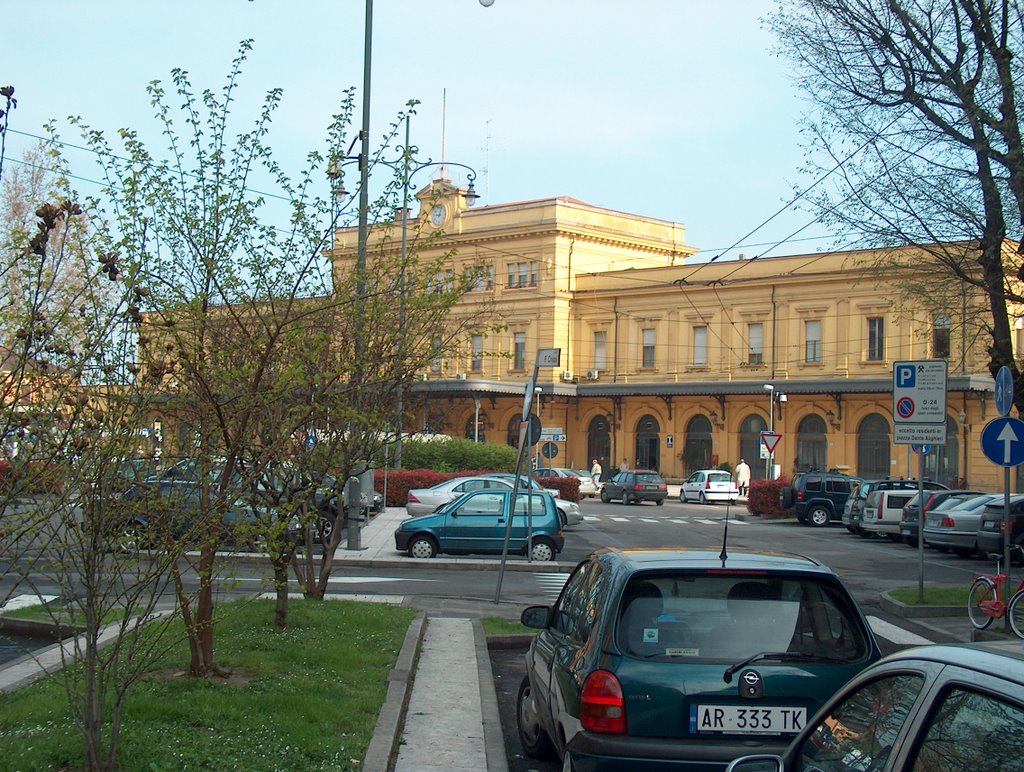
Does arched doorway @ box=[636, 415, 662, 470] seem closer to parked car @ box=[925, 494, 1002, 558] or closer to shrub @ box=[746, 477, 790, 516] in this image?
shrub @ box=[746, 477, 790, 516]

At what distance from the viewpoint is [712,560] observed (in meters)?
6.19

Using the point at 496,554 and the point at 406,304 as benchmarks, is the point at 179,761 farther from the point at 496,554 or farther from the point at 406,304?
the point at 496,554

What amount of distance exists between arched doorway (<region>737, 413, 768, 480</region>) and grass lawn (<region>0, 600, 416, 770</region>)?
5504cm

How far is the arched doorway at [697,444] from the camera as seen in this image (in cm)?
6675

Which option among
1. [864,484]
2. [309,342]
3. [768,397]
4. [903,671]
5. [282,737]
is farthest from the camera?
[768,397]

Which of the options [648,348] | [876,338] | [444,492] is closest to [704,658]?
[444,492]

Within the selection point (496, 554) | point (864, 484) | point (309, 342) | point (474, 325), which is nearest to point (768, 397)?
point (864, 484)

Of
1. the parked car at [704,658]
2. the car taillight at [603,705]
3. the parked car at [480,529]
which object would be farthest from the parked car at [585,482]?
the car taillight at [603,705]

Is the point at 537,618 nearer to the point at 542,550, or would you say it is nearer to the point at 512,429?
the point at 542,550

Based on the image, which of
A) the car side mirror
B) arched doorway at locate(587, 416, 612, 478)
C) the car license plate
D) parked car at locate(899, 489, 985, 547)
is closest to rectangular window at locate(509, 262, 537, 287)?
arched doorway at locate(587, 416, 612, 478)

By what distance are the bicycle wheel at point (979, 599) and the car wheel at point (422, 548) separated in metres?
11.3

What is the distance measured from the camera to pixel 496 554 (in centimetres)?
2448

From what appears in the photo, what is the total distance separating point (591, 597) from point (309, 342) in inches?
134

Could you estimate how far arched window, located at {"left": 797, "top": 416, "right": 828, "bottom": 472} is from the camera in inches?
2427
